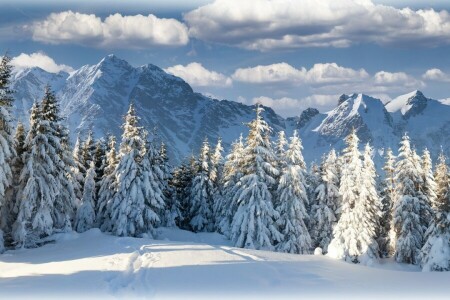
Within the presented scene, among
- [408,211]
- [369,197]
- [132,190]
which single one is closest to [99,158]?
[132,190]

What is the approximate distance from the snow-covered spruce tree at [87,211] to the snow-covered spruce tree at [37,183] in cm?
1219

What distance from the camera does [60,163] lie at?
3241 cm

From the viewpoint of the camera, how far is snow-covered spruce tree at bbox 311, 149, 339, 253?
46750 mm

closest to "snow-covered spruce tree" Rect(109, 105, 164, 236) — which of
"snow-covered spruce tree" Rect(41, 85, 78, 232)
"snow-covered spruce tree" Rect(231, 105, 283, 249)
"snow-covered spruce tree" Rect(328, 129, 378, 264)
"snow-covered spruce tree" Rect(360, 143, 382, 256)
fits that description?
"snow-covered spruce tree" Rect(41, 85, 78, 232)

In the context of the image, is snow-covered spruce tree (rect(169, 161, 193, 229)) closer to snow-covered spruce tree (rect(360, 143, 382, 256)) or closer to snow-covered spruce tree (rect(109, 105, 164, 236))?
snow-covered spruce tree (rect(109, 105, 164, 236))

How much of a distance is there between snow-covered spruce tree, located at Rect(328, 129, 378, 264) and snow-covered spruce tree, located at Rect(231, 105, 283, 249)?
6578 millimetres

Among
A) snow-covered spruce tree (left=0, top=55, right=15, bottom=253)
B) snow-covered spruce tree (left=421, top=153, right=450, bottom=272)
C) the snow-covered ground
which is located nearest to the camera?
the snow-covered ground

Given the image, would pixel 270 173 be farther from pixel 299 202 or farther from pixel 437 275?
pixel 437 275

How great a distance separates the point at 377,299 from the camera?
16547 millimetres

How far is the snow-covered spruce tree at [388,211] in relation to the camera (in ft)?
158

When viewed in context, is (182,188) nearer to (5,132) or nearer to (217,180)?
(217,180)

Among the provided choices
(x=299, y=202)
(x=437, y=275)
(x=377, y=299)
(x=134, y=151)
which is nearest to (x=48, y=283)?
(x=377, y=299)

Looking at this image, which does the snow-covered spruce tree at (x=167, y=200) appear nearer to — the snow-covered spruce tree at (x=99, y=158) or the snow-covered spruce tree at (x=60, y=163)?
the snow-covered spruce tree at (x=99, y=158)

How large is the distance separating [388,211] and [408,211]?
6052 millimetres
